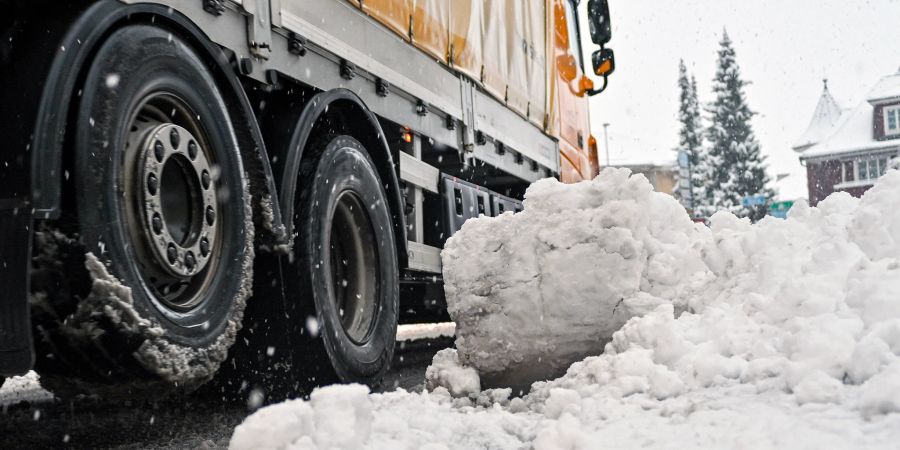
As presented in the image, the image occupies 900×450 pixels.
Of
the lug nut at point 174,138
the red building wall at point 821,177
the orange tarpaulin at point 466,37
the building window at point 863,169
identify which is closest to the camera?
the lug nut at point 174,138

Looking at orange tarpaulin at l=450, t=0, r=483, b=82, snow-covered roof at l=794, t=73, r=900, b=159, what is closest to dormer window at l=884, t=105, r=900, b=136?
snow-covered roof at l=794, t=73, r=900, b=159

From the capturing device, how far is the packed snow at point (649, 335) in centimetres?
302

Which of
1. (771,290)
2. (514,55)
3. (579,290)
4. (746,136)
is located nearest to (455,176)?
(514,55)

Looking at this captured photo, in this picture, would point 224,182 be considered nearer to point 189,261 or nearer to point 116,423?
point 189,261

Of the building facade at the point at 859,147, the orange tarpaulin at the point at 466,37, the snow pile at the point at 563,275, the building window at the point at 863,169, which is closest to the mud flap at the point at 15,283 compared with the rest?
the snow pile at the point at 563,275

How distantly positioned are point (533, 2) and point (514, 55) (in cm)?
98

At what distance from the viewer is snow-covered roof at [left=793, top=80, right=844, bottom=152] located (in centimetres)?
6121

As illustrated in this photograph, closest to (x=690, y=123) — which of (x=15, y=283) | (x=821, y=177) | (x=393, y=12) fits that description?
(x=821, y=177)

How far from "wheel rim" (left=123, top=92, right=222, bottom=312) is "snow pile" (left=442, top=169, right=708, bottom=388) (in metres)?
1.54

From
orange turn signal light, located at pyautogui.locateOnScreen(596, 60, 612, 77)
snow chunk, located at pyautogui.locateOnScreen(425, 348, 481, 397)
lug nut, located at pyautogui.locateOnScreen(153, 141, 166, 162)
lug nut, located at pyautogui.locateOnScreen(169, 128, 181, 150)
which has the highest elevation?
orange turn signal light, located at pyautogui.locateOnScreen(596, 60, 612, 77)

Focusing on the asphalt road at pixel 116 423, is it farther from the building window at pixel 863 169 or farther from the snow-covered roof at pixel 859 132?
the snow-covered roof at pixel 859 132

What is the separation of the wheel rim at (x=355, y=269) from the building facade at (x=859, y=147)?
160 ft

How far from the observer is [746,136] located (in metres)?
65.1

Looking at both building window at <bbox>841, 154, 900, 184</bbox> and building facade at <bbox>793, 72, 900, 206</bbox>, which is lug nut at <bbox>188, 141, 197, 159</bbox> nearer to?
building facade at <bbox>793, 72, 900, 206</bbox>
